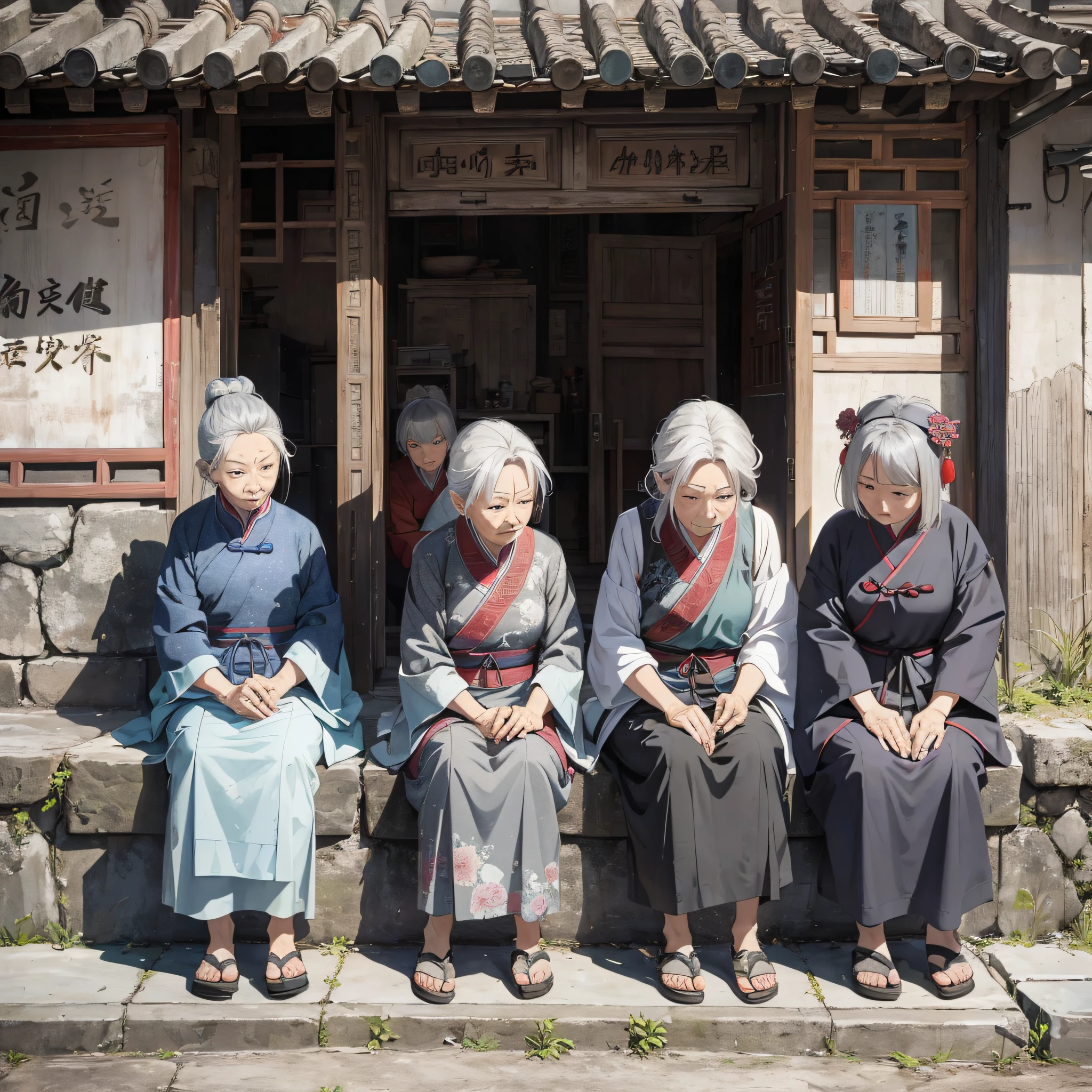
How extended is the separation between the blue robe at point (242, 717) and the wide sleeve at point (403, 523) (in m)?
1.37

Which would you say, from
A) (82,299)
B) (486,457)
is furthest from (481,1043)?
(82,299)

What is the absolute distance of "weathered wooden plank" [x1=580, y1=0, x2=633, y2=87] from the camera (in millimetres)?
4410

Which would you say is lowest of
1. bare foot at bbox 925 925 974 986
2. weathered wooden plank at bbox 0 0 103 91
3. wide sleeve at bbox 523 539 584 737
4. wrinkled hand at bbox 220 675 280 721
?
bare foot at bbox 925 925 974 986

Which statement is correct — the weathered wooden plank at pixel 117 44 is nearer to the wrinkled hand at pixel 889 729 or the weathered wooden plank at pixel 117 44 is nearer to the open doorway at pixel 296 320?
the open doorway at pixel 296 320

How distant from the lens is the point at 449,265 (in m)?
9.52

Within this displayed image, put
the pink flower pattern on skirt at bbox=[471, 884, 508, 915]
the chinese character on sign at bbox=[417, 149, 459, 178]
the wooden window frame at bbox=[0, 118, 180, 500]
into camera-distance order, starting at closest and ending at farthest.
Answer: the pink flower pattern on skirt at bbox=[471, 884, 508, 915]
the wooden window frame at bbox=[0, 118, 180, 500]
the chinese character on sign at bbox=[417, 149, 459, 178]

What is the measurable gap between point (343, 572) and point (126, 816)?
62.3 inches

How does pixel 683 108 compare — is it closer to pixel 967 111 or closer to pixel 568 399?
pixel 967 111

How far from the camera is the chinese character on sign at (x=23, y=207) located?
16.9ft

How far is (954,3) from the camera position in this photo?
5164 millimetres

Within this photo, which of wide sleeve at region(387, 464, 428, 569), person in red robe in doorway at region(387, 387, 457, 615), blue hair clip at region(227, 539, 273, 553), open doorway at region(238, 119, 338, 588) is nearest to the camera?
blue hair clip at region(227, 539, 273, 553)

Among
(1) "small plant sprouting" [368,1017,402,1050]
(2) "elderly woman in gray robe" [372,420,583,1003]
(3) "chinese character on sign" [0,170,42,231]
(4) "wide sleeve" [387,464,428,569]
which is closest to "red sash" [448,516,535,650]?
(2) "elderly woman in gray robe" [372,420,583,1003]

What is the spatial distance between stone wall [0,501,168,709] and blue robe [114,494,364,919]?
86cm

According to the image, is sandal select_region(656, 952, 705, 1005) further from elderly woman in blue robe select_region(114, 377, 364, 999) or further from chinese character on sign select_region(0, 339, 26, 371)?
chinese character on sign select_region(0, 339, 26, 371)
